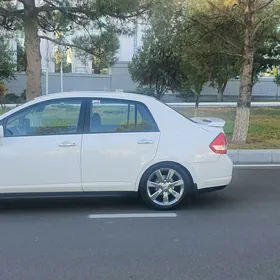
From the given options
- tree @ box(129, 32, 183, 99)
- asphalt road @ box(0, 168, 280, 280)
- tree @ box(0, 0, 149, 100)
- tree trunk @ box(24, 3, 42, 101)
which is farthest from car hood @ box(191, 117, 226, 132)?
tree @ box(129, 32, 183, 99)

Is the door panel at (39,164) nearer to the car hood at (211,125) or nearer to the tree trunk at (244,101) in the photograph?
the car hood at (211,125)

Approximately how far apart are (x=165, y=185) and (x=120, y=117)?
108cm

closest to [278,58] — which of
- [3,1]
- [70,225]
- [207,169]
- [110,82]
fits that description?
[3,1]

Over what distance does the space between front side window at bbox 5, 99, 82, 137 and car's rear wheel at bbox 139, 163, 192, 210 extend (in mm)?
1174

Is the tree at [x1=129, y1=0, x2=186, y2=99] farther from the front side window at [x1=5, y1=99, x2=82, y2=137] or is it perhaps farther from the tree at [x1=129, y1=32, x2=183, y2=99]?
the front side window at [x1=5, y1=99, x2=82, y2=137]

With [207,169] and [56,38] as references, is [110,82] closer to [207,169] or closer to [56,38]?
[56,38]

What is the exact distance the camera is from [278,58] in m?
21.3

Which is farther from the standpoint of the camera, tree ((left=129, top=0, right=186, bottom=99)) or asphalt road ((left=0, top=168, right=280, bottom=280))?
tree ((left=129, top=0, right=186, bottom=99))

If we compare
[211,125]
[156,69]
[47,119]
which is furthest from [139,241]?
[156,69]

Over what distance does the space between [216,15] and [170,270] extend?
349 inches

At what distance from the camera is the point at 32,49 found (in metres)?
12.5

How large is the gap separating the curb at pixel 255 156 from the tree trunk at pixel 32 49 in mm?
6328

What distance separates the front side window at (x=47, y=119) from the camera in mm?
5559

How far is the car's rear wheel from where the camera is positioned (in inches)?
223
